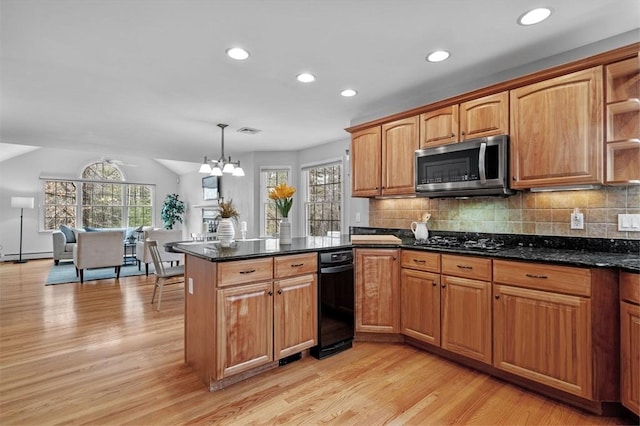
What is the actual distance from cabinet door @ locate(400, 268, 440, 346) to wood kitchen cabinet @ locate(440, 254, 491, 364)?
0.06 meters

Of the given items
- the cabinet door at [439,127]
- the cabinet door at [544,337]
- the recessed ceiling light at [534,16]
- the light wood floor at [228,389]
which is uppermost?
the recessed ceiling light at [534,16]

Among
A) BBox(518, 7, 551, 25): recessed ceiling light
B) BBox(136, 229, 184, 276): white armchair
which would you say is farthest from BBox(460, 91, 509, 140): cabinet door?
BBox(136, 229, 184, 276): white armchair

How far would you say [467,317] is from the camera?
2418 mm

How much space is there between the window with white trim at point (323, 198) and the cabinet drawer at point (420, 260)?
229cm

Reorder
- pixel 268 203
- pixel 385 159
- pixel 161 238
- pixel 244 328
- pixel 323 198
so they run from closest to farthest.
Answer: pixel 244 328 < pixel 385 159 < pixel 323 198 < pixel 161 238 < pixel 268 203

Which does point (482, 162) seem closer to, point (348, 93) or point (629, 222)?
point (629, 222)

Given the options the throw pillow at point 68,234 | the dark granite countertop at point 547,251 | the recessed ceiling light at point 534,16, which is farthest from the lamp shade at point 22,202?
the recessed ceiling light at point 534,16

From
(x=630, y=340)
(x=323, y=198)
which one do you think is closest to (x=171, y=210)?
(x=323, y=198)

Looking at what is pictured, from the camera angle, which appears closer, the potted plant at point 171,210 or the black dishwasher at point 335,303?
the black dishwasher at point 335,303

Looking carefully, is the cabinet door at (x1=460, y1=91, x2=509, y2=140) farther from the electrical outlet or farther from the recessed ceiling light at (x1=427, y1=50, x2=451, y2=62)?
the electrical outlet

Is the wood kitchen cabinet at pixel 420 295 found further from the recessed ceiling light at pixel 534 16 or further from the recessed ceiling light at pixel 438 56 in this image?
the recessed ceiling light at pixel 534 16

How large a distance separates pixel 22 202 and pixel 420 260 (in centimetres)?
910

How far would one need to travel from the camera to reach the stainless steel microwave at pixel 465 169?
2.51 meters

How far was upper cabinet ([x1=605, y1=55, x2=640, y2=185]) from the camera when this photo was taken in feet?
6.73
